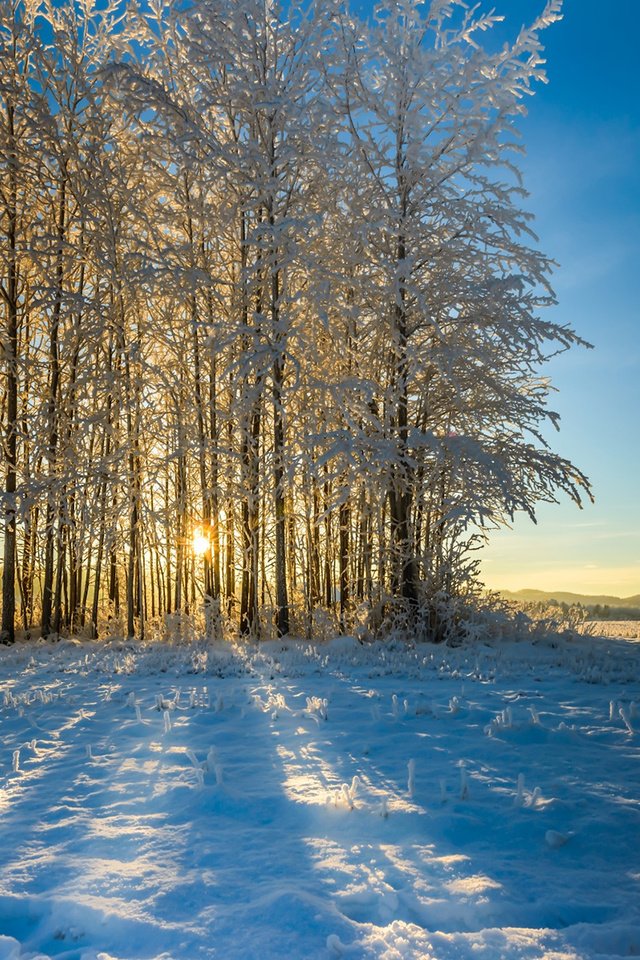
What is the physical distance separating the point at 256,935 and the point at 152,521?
9380 mm

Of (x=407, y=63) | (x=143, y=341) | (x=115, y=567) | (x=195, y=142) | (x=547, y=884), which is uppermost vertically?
(x=407, y=63)

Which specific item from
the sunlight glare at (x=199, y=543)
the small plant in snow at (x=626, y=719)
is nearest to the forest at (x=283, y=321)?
the sunlight glare at (x=199, y=543)

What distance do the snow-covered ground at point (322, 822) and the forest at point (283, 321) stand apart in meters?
4.38

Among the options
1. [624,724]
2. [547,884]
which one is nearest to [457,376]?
[624,724]

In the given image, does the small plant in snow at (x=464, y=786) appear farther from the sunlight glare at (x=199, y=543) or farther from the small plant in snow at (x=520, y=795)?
the sunlight glare at (x=199, y=543)

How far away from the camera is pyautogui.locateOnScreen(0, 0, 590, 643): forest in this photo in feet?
35.1

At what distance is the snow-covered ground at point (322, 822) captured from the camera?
267 cm

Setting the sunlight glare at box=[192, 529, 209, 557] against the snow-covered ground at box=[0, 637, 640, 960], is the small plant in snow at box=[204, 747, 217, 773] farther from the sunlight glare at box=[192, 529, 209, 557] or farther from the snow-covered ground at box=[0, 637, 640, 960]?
the sunlight glare at box=[192, 529, 209, 557]

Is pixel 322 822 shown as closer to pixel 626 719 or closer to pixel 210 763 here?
pixel 210 763

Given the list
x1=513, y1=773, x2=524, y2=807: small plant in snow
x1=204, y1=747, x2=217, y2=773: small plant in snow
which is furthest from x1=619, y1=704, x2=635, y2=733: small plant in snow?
x1=204, y1=747, x2=217, y2=773: small plant in snow

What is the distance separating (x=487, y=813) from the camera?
3773 millimetres

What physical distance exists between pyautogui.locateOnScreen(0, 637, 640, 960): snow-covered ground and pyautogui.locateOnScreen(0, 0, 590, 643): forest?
172 inches

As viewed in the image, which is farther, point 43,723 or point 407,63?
point 407,63

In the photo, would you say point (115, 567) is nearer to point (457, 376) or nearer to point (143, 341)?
point (143, 341)
